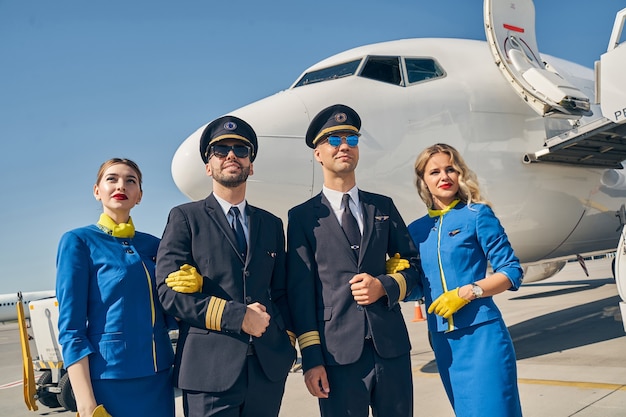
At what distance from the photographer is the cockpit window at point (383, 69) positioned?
22.3ft

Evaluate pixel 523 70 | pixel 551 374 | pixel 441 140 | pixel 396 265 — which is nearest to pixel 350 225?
pixel 396 265

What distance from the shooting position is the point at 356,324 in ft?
8.84

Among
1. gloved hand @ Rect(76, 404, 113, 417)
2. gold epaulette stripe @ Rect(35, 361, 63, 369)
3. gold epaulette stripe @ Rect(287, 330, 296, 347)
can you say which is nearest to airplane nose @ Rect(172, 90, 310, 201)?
gold epaulette stripe @ Rect(287, 330, 296, 347)

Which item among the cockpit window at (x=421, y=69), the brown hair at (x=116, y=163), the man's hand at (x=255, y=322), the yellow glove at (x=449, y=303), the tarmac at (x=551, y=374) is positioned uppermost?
the cockpit window at (x=421, y=69)

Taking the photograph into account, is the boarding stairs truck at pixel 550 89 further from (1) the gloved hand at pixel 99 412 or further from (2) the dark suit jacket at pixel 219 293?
(1) the gloved hand at pixel 99 412

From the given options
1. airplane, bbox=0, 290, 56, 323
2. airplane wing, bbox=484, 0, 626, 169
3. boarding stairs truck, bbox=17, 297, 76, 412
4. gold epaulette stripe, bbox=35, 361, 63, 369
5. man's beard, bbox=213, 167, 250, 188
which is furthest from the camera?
airplane, bbox=0, 290, 56, 323

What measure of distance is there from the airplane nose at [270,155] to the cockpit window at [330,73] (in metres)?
1.04

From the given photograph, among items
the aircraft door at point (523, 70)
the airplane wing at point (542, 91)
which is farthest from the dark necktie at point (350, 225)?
the aircraft door at point (523, 70)

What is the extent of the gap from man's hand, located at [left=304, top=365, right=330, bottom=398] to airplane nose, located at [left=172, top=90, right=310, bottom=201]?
9.95 feet

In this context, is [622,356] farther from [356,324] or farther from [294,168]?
[356,324]

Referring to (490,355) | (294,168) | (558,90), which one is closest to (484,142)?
(558,90)

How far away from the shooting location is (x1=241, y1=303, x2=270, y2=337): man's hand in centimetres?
244

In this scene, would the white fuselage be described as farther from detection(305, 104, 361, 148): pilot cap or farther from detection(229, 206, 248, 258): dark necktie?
detection(229, 206, 248, 258): dark necktie

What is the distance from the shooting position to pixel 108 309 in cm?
259
